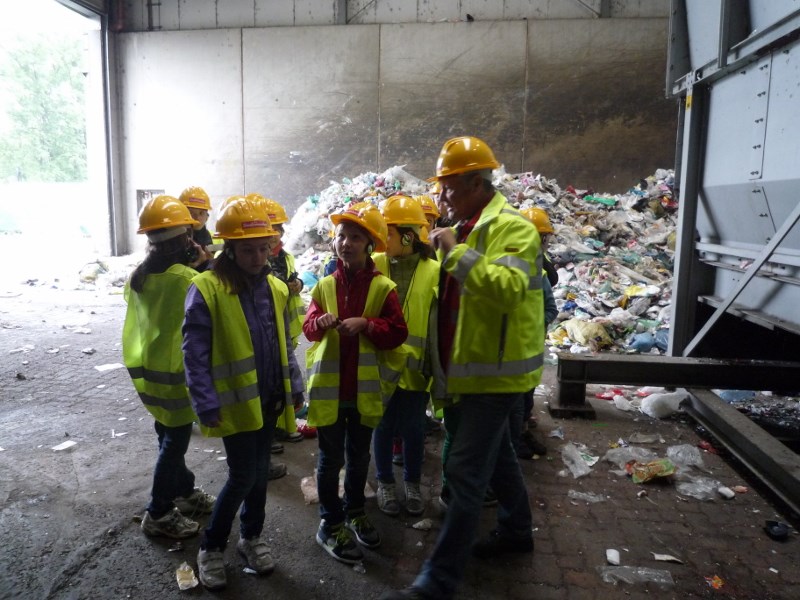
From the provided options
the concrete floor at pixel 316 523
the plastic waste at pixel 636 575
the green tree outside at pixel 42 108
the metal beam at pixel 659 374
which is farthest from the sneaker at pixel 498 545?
the green tree outside at pixel 42 108

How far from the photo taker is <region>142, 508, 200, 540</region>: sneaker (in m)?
2.57

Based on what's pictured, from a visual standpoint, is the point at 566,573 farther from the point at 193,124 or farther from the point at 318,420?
the point at 193,124

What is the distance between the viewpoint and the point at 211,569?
2256mm

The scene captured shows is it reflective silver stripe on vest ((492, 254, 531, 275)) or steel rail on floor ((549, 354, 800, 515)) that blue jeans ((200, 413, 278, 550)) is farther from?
steel rail on floor ((549, 354, 800, 515))

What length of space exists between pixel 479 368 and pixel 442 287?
0.39m

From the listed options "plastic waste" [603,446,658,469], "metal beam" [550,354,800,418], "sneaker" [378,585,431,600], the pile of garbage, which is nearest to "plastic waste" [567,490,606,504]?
"plastic waste" [603,446,658,469]

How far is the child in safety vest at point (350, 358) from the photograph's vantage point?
92.4 inches

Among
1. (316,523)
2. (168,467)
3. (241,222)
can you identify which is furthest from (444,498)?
(241,222)

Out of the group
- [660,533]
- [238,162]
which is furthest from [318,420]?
[238,162]

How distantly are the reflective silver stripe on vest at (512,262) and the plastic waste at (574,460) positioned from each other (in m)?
1.99

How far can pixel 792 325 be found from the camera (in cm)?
344

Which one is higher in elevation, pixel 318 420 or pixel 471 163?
pixel 471 163

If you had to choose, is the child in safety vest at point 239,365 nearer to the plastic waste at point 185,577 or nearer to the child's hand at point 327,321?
the plastic waste at point 185,577

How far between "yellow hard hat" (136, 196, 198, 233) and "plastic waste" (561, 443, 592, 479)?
8.90 feet
